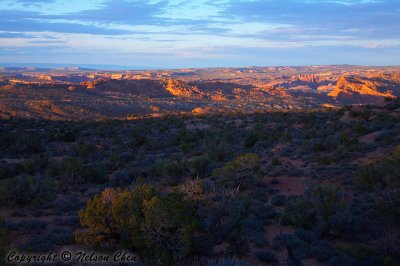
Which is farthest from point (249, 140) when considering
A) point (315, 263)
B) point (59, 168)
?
point (315, 263)

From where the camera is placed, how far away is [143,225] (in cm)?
706

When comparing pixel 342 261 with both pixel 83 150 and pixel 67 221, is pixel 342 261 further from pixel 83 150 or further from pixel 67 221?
pixel 83 150

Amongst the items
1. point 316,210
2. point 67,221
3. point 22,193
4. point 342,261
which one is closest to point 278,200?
point 316,210

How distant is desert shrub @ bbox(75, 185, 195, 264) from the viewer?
6.80 metres

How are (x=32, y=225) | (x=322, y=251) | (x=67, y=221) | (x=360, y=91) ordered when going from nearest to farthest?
(x=322, y=251)
(x=32, y=225)
(x=67, y=221)
(x=360, y=91)

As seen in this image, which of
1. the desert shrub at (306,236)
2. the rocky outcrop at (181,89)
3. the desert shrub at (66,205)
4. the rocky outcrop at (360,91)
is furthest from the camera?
the rocky outcrop at (181,89)

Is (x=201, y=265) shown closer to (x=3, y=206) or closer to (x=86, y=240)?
(x=86, y=240)

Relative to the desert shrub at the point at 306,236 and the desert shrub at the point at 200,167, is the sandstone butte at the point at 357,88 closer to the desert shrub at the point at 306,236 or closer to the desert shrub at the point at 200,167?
the desert shrub at the point at 200,167

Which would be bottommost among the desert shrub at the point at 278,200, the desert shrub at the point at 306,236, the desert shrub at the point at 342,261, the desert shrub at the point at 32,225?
the desert shrub at the point at 278,200

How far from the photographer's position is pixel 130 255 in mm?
6922

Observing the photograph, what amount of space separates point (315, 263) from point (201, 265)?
90.7 inches

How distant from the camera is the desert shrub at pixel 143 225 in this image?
680 centimetres

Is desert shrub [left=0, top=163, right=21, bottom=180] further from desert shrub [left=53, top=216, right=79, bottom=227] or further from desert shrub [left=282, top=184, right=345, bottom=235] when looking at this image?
desert shrub [left=282, top=184, right=345, bottom=235]

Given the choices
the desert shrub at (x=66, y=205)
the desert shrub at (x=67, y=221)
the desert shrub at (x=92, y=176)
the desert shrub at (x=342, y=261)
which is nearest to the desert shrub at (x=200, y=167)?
the desert shrub at (x=92, y=176)
